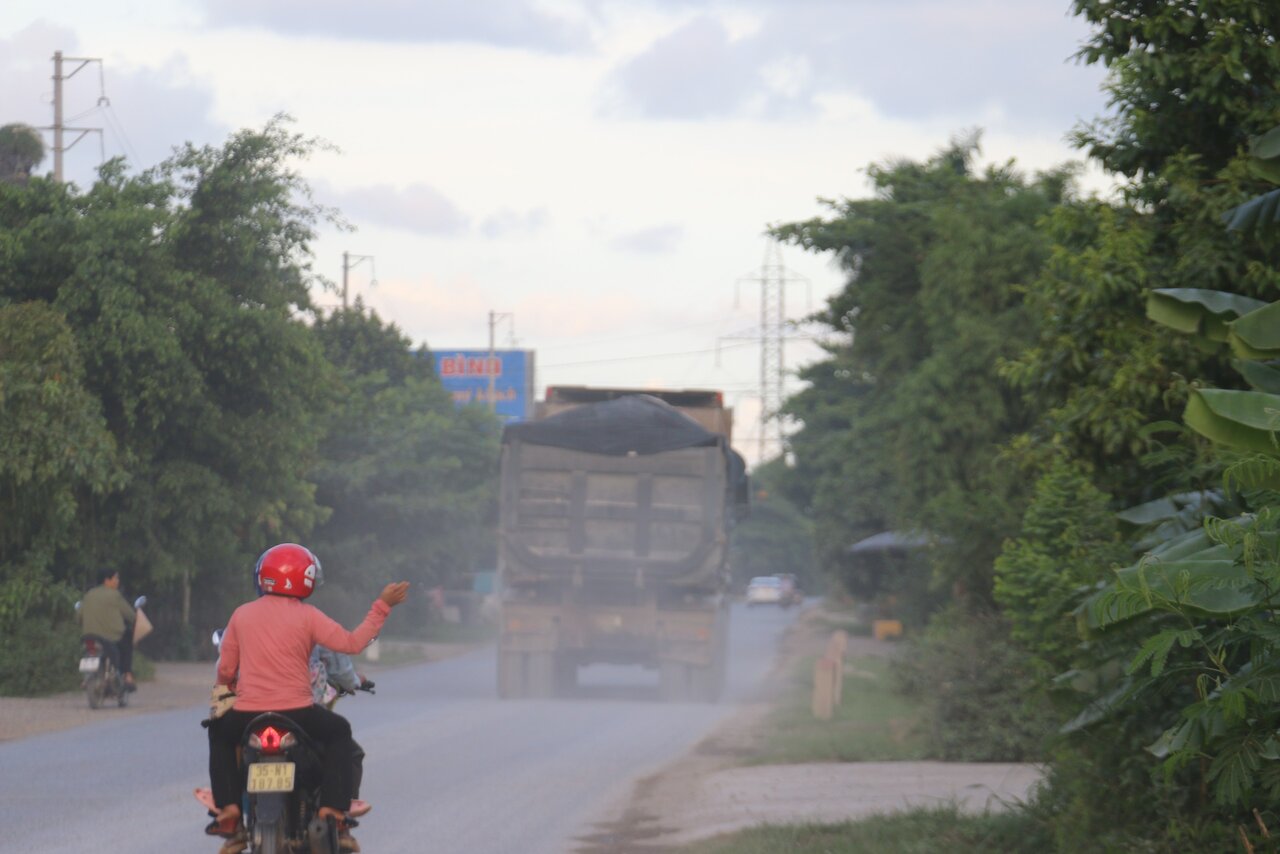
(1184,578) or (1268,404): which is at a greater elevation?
(1268,404)

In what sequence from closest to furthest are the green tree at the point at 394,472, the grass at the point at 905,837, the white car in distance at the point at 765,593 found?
the grass at the point at 905,837
the green tree at the point at 394,472
the white car in distance at the point at 765,593

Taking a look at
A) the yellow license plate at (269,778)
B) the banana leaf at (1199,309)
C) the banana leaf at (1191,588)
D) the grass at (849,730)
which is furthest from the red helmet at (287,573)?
the grass at (849,730)

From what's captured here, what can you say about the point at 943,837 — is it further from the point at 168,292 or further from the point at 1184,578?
the point at 168,292

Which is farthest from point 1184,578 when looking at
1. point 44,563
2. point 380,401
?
point 380,401

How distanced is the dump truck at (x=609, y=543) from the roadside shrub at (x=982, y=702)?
7.56m

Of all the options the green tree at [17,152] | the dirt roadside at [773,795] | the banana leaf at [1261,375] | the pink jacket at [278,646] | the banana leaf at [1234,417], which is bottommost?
the dirt roadside at [773,795]

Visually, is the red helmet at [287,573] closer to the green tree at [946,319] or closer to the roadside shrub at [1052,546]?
the roadside shrub at [1052,546]

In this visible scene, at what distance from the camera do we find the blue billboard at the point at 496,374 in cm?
8319

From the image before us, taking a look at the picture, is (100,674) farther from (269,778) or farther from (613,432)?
(269,778)

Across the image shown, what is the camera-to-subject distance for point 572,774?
15.3 m

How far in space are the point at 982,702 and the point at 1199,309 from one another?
328 inches

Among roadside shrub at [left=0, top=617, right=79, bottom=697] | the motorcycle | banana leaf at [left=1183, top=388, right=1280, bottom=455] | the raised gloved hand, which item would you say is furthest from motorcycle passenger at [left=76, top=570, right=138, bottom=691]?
banana leaf at [left=1183, top=388, right=1280, bottom=455]

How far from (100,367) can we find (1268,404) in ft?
64.2

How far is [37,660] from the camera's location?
2225 centimetres
